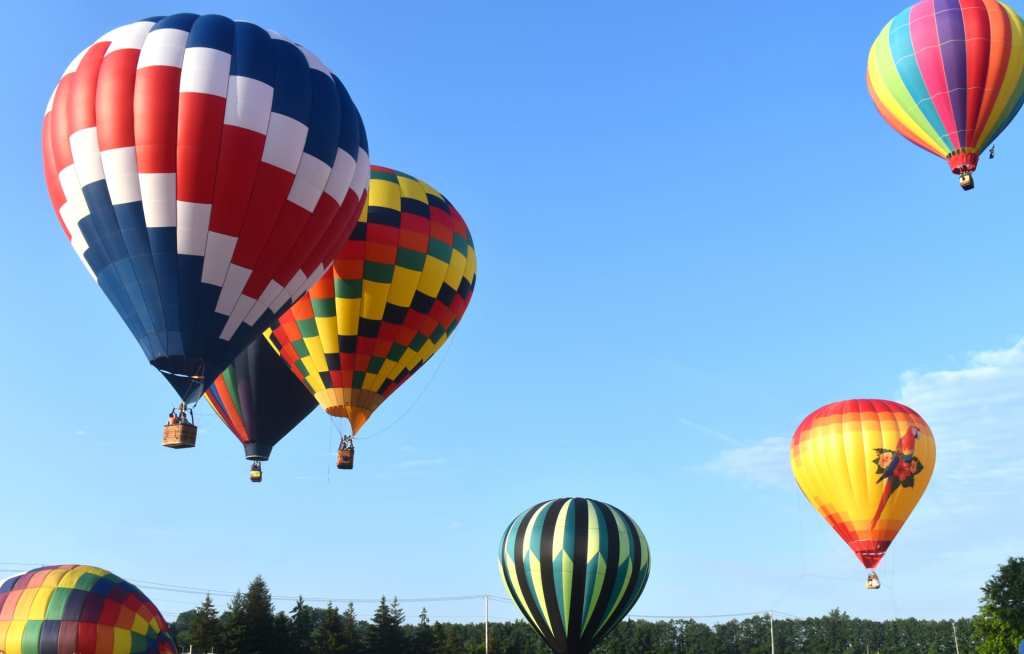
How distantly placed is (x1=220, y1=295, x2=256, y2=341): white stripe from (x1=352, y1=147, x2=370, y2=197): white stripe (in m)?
3.12

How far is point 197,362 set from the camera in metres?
17.0

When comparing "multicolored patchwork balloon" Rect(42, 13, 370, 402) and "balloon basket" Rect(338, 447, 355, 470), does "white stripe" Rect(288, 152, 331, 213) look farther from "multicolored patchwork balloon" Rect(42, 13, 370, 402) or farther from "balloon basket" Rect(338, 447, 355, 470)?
"balloon basket" Rect(338, 447, 355, 470)

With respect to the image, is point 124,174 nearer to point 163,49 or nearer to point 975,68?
point 163,49

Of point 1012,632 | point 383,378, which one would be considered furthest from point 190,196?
point 1012,632

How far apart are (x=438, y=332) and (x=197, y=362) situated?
30.1ft

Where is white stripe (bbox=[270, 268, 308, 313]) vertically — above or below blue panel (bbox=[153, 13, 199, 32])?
below

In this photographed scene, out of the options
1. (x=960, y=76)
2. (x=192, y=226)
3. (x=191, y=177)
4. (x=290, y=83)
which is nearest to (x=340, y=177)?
(x=290, y=83)

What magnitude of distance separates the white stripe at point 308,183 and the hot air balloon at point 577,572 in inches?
495

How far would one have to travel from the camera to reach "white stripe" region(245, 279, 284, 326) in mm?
17594

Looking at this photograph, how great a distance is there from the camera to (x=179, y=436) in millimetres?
16797

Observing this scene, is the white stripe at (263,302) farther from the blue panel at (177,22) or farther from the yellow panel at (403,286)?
the yellow panel at (403,286)

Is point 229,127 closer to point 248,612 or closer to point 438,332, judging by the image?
point 438,332

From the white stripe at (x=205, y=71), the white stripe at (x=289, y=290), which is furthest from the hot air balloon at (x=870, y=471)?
the white stripe at (x=205, y=71)

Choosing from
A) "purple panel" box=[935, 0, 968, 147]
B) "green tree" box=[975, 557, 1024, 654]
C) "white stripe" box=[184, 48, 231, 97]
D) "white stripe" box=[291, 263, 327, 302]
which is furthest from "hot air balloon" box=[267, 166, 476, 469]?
"green tree" box=[975, 557, 1024, 654]
